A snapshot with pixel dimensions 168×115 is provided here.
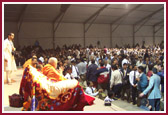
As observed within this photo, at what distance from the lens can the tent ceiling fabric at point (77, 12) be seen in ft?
40.9

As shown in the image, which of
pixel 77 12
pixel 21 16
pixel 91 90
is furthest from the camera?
pixel 77 12

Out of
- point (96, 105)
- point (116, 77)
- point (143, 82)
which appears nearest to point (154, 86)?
point (143, 82)

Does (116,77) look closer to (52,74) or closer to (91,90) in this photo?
(91,90)

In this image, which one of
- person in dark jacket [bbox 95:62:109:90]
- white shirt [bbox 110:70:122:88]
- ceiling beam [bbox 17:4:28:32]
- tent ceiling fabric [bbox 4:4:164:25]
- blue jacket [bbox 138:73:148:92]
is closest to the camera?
blue jacket [bbox 138:73:148:92]

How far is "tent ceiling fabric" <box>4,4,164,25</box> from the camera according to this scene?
1248cm

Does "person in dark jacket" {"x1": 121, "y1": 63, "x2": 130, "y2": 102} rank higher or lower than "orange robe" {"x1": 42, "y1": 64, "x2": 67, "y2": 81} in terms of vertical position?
lower

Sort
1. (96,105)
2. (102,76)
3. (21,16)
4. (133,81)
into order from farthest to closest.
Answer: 1. (21,16)
2. (102,76)
3. (133,81)
4. (96,105)

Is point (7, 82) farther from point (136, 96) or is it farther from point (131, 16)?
point (131, 16)

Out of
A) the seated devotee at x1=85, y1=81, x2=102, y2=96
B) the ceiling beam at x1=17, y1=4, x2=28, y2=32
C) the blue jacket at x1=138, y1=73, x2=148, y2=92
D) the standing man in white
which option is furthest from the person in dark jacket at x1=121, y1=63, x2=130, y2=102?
the ceiling beam at x1=17, y1=4, x2=28, y2=32

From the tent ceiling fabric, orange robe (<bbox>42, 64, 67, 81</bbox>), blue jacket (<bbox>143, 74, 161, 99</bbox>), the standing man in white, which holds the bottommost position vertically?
blue jacket (<bbox>143, 74, 161, 99</bbox>)

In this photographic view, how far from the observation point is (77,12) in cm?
1414

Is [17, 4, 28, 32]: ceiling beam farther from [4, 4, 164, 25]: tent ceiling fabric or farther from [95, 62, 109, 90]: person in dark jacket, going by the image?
[95, 62, 109, 90]: person in dark jacket

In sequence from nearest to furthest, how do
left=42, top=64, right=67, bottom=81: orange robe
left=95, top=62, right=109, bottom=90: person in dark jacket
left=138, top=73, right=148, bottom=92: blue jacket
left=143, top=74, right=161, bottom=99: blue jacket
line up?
1. left=42, top=64, right=67, bottom=81: orange robe
2. left=143, top=74, right=161, bottom=99: blue jacket
3. left=138, top=73, right=148, bottom=92: blue jacket
4. left=95, top=62, right=109, bottom=90: person in dark jacket

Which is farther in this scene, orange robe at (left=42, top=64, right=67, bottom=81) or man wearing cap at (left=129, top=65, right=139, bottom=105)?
man wearing cap at (left=129, top=65, right=139, bottom=105)
